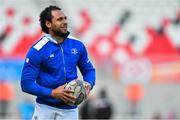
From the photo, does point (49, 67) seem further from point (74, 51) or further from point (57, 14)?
point (57, 14)

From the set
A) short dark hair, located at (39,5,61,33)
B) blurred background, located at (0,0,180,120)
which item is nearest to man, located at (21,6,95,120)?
short dark hair, located at (39,5,61,33)

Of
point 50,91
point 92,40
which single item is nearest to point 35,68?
point 50,91

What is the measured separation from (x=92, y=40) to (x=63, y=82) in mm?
17063

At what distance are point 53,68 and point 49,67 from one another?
4 cm

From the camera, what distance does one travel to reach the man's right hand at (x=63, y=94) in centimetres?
713

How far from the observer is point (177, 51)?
2427cm

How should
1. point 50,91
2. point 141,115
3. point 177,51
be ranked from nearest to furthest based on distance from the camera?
1. point 50,91
2. point 141,115
3. point 177,51

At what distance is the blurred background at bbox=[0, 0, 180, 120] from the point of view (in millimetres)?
22047

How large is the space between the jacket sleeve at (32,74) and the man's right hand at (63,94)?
61 mm

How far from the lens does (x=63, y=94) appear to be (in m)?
7.13

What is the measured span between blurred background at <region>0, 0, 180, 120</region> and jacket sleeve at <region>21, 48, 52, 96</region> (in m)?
13.8

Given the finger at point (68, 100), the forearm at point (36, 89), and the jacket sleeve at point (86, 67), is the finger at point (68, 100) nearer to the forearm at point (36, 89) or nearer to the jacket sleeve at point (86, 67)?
the forearm at point (36, 89)

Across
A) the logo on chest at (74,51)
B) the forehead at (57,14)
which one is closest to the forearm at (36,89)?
the logo on chest at (74,51)

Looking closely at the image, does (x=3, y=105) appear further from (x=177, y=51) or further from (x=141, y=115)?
(x=177, y=51)
